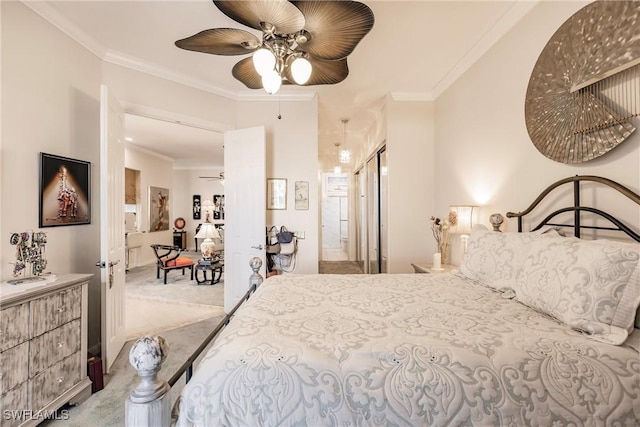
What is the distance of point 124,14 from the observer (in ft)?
7.19

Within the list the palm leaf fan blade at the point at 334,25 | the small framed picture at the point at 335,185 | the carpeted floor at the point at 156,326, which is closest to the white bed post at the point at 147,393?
the carpeted floor at the point at 156,326

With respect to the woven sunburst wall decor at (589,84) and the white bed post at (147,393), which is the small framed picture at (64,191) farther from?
the woven sunburst wall decor at (589,84)

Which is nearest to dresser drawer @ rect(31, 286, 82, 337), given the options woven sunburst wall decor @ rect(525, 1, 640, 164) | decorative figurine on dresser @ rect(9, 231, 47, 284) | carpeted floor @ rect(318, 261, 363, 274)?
decorative figurine on dresser @ rect(9, 231, 47, 284)

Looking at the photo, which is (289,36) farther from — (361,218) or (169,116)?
(361,218)

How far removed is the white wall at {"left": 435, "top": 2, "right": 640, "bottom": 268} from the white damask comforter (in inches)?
37.7

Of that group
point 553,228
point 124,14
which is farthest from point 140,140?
point 553,228

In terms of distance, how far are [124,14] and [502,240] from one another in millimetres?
3257

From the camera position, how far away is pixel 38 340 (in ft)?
5.51

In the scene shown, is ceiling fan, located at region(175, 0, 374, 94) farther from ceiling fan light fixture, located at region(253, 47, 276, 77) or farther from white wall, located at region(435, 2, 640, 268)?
white wall, located at region(435, 2, 640, 268)

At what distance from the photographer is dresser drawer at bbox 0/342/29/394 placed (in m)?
1.49

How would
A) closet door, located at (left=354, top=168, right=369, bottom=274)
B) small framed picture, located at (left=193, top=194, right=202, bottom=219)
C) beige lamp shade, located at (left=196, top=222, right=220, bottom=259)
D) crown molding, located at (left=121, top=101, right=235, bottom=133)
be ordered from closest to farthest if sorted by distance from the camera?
1. crown molding, located at (left=121, top=101, right=235, bottom=133)
2. beige lamp shade, located at (left=196, top=222, right=220, bottom=259)
3. closet door, located at (left=354, top=168, right=369, bottom=274)
4. small framed picture, located at (left=193, top=194, right=202, bottom=219)

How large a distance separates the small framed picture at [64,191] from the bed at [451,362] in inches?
77.9

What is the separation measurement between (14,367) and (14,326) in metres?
0.23

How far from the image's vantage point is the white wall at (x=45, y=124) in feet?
6.13
